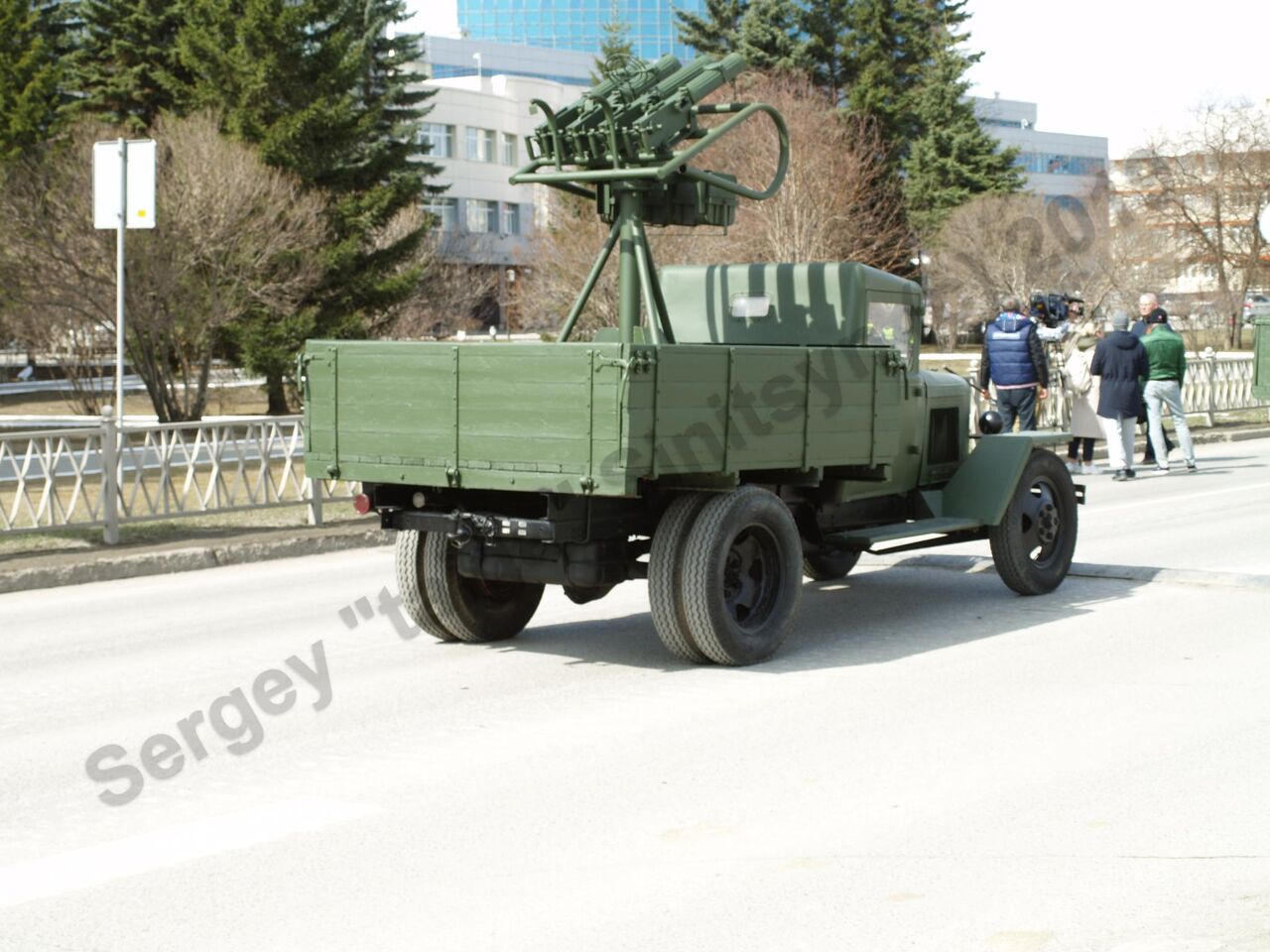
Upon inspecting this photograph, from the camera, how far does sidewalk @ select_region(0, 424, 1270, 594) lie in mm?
12445

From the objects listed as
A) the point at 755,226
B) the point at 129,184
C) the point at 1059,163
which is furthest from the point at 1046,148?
the point at 129,184

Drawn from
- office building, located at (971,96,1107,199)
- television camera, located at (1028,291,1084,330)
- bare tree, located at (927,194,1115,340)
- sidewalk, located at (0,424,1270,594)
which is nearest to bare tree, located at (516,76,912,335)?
television camera, located at (1028,291,1084,330)

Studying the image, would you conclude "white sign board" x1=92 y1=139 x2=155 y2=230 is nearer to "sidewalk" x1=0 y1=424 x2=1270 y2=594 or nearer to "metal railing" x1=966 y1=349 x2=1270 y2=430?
"sidewalk" x1=0 y1=424 x2=1270 y2=594

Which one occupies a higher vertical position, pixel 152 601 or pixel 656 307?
pixel 656 307

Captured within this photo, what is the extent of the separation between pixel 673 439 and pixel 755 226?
108 ft

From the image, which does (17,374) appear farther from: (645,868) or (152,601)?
(645,868)

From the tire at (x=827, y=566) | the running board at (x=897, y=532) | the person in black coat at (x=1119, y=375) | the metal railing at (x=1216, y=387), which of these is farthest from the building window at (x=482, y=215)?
the running board at (x=897, y=532)

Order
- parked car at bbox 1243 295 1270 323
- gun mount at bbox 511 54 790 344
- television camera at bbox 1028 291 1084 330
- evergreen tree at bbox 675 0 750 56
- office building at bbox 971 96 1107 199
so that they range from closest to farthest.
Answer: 1. gun mount at bbox 511 54 790 344
2. television camera at bbox 1028 291 1084 330
3. evergreen tree at bbox 675 0 750 56
4. parked car at bbox 1243 295 1270 323
5. office building at bbox 971 96 1107 199

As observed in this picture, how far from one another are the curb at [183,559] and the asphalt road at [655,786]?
6.46 ft

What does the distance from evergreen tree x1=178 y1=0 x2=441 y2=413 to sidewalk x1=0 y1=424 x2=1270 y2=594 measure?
21.9m

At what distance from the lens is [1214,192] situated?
66.8m

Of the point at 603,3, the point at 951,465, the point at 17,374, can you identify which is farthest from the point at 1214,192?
the point at 603,3

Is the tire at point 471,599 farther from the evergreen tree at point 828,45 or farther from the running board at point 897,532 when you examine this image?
the evergreen tree at point 828,45

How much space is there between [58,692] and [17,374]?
163ft
